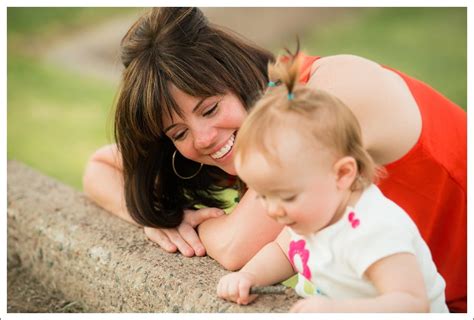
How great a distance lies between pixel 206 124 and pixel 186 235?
49 cm

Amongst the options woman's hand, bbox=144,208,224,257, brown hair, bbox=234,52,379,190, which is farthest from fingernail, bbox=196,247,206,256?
brown hair, bbox=234,52,379,190

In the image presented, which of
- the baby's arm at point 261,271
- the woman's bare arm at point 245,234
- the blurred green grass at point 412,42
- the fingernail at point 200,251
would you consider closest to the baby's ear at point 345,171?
the baby's arm at point 261,271

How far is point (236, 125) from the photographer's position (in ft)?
8.25

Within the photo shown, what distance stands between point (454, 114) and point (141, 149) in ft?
3.91

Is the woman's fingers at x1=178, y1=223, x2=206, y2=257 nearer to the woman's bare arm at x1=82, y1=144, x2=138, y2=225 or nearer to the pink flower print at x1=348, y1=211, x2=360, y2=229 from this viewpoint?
the woman's bare arm at x1=82, y1=144, x2=138, y2=225

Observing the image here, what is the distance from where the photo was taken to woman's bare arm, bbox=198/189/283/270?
2.47 m

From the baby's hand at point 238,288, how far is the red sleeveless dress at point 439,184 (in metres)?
0.57

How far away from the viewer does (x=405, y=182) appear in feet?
7.75

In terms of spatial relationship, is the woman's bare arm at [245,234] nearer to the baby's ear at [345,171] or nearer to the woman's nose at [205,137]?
the woman's nose at [205,137]

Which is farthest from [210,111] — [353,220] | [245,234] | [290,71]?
[353,220]

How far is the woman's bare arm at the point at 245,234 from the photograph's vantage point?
247 cm

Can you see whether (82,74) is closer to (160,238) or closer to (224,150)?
(160,238)
